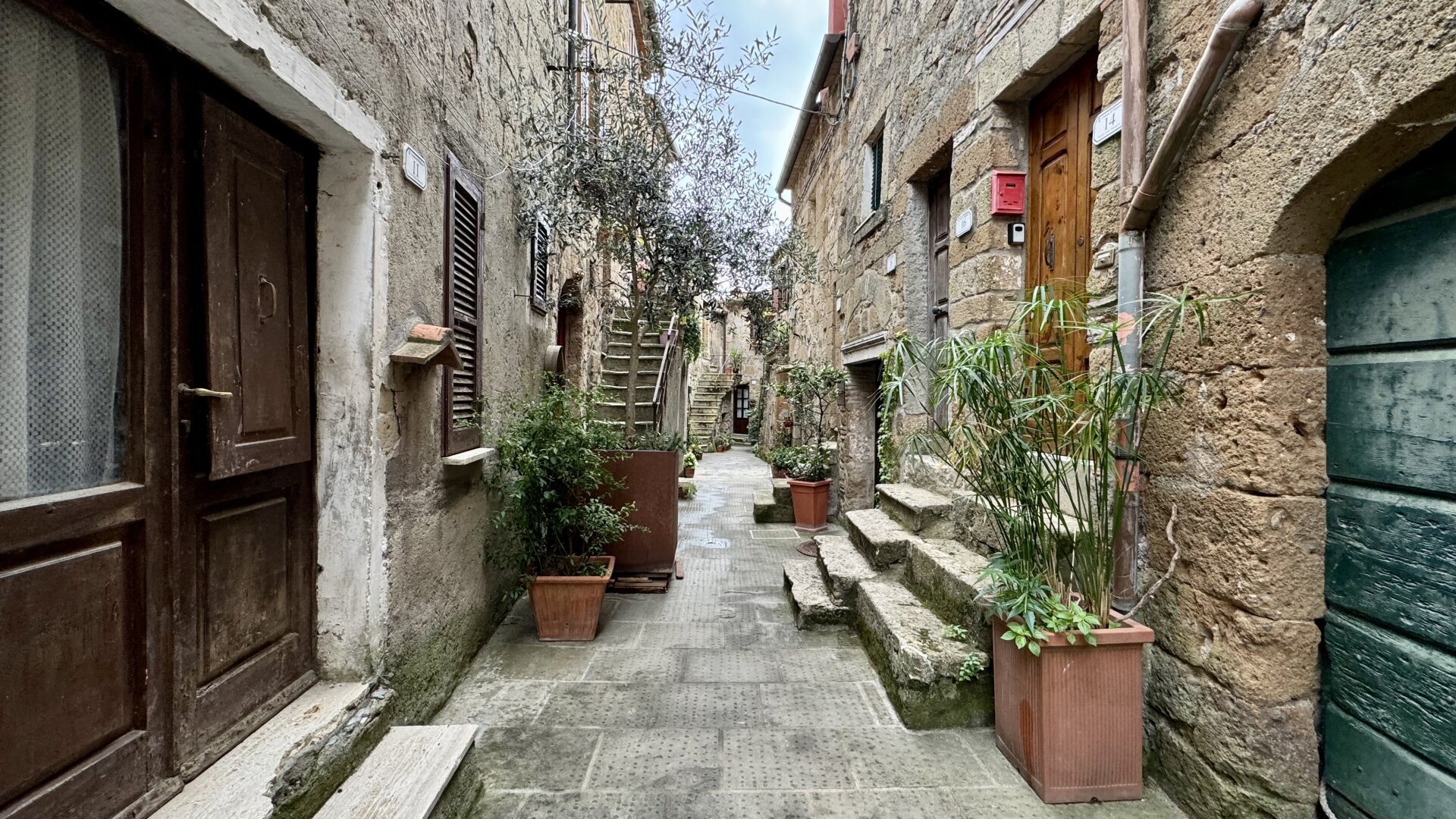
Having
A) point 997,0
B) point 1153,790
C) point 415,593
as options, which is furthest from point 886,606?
point 997,0

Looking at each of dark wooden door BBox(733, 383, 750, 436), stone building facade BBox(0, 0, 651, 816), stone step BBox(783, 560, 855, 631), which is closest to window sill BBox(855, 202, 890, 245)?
stone step BBox(783, 560, 855, 631)

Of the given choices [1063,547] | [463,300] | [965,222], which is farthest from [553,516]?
[965,222]

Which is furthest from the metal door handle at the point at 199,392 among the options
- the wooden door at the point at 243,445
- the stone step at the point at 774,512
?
the stone step at the point at 774,512

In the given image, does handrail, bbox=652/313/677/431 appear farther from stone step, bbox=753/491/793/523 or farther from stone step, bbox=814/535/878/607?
stone step, bbox=814/535/878/607

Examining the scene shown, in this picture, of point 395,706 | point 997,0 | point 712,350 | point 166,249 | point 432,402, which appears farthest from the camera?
point 712,350

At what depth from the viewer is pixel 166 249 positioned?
4.80 feet

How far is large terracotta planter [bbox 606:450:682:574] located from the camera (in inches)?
158

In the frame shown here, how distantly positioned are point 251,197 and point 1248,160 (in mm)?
2786

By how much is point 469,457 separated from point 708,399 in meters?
14.7

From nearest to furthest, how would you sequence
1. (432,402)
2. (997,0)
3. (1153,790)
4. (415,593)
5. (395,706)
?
(1153,790) < (395,706) < (415,593) < (432,402) < (997,0)

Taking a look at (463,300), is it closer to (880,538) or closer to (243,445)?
(243,445)

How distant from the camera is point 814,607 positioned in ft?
11.2

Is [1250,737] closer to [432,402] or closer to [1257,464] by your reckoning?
[1257,464]

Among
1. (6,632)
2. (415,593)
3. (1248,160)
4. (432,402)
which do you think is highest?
(1248,160)
